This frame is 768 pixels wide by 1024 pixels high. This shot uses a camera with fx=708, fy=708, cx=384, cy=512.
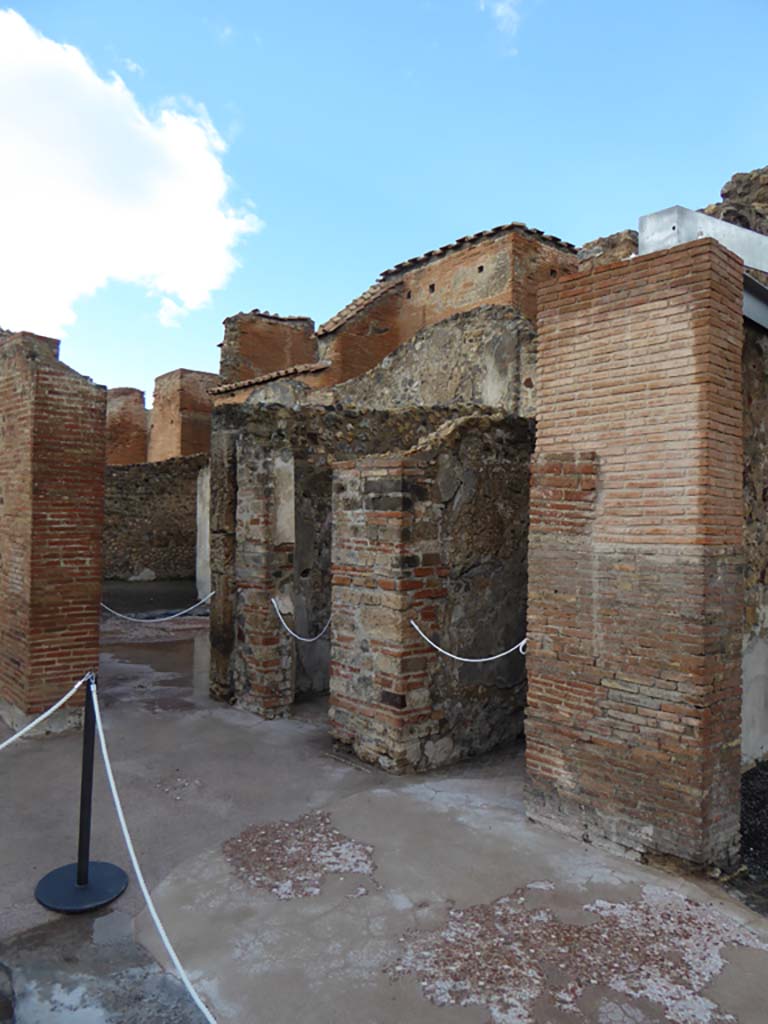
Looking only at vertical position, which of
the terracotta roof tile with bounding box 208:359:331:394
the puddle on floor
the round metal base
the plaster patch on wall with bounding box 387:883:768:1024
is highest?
the terracotta roof tile with bounding box 208:359:331:394

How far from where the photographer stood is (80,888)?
3555 mm

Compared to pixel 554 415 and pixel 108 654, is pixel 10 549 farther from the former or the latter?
pixel 554 415

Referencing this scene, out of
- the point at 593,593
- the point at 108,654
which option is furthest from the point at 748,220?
the point at 108,654

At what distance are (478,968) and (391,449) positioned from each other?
5.37m

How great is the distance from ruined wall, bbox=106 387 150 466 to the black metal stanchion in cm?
2001

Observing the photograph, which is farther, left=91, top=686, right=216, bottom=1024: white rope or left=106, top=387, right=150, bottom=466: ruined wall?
left=106, top=387, right=150, bottom=466: ruined wall

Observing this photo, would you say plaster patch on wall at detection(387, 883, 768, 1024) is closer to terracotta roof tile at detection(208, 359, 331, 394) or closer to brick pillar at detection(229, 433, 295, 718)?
brick pillar at detection(229, 433, 295, 718)

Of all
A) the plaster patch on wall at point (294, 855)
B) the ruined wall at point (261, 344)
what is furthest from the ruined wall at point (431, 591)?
the ruined wall at point (261, 344)

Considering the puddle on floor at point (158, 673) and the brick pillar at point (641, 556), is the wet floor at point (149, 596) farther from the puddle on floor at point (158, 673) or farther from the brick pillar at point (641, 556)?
the brick pillar at point (641, 556)

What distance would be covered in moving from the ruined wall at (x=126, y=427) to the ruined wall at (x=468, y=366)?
13.7m

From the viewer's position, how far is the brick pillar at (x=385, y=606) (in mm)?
5066

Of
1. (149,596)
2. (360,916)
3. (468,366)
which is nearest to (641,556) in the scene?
(360,916)

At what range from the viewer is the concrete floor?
8.91ft

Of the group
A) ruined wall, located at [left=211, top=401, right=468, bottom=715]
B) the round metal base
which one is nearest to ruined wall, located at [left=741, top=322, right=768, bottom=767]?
ruined wall, located at [left=211, top=401, right=468, bottom=715]
